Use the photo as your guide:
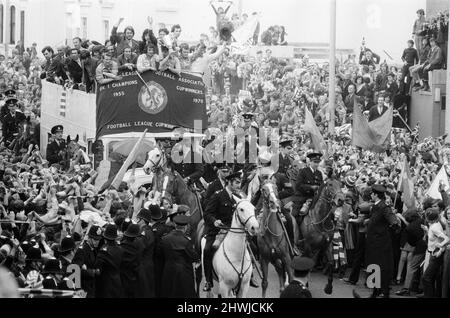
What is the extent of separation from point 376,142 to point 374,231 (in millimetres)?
7457

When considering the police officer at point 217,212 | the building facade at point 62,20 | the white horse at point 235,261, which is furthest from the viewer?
the building facade at point 62,20

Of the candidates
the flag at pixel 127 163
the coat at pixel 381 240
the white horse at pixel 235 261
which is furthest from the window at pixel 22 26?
the white horse at pixel 235 261

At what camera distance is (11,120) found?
110 feet

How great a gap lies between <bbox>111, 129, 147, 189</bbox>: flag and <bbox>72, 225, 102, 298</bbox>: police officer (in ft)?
21.1

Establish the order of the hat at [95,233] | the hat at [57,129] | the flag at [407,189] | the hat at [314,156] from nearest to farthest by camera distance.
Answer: the hat at [95,233] < the flag at [407,189] < the hat at [314,156] < the hat at [57,129]

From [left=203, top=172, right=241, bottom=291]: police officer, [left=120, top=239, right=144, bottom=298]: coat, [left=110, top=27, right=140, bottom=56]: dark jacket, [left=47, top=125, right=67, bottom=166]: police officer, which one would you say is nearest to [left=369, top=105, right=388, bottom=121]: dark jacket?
[left=110, top=27, right=140, bottom=56]: dark jacket

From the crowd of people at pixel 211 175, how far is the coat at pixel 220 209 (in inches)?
10.1

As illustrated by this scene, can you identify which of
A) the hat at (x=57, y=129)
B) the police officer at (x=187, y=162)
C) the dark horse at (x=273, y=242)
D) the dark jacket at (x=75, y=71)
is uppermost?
the dark jacket at (x=75, y=71)

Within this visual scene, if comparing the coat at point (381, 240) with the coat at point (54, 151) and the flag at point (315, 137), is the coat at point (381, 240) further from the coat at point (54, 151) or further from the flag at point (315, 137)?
the coat at point (54, 151)

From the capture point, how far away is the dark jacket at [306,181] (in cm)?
2373

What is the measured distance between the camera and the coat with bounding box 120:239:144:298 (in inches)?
685

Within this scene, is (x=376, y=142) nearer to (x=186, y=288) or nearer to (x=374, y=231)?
(x=374, y=231)
